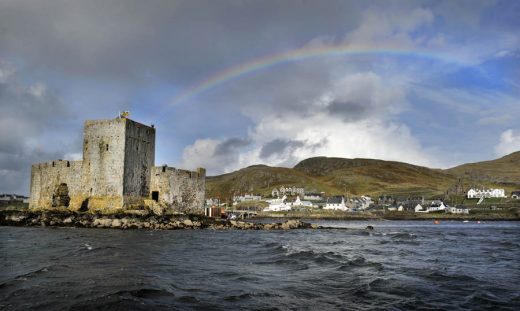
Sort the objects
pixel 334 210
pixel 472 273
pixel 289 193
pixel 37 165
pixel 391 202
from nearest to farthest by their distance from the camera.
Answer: pixel 472 273
pixel 37 165
pixel 334 210
pixel 391 202
pixel 289 193

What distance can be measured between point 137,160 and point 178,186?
4.31 metres

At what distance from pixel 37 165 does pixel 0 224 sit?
20.5 ft

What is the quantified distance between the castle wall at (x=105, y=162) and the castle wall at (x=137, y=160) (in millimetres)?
433

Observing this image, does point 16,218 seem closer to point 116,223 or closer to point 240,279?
point 116,223

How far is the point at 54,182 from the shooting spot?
112ft

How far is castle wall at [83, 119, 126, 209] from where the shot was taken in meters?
31.7

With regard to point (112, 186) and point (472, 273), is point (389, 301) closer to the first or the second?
point (472, 273)

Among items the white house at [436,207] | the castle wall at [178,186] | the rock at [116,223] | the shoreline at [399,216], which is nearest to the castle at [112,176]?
the castle wall at [178,186]

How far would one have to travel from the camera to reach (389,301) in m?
8.88

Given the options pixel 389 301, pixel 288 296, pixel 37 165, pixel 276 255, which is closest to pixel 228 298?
pixel 288 296

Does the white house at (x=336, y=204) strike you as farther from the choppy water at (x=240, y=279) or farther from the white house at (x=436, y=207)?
the choppy water at (x=240, y=279)

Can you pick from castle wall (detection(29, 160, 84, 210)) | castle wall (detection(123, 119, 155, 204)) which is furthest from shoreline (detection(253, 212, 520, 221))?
castle wall (detection(29, 160, 84, 210))

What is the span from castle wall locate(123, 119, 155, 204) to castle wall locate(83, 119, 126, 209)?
0.43 meters

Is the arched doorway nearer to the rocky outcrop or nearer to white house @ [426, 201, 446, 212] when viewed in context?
the rocky outcrop
